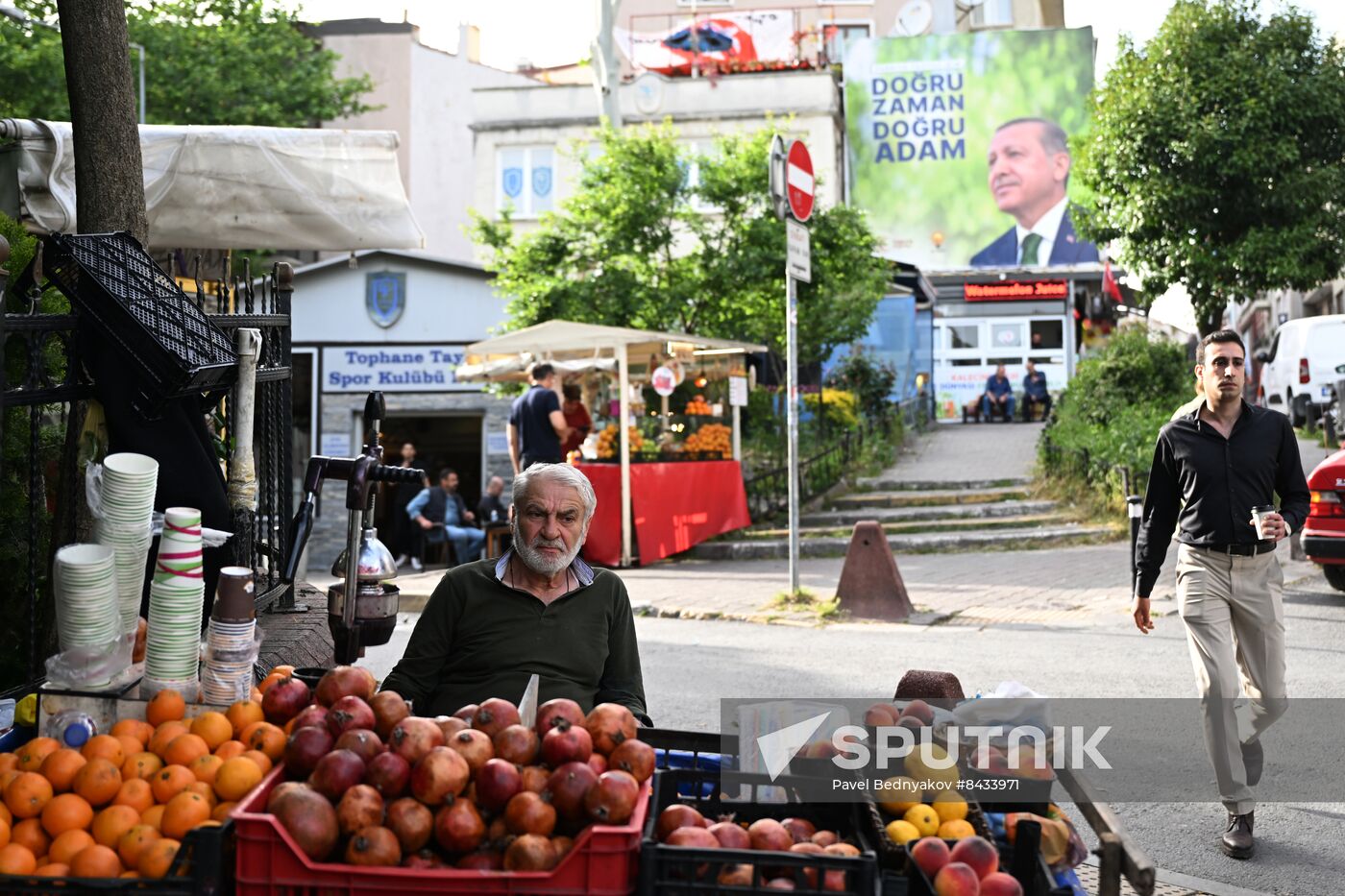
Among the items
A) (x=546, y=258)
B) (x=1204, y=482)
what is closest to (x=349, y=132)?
(x=1204, y=482)

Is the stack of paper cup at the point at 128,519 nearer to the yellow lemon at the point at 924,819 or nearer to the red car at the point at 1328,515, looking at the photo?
the yellow lemon at the point at 924,819

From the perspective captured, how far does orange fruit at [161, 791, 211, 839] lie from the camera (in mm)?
2779

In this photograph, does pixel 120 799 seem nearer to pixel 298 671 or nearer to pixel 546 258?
pixel 298 671

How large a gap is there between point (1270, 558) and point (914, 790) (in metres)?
3.10

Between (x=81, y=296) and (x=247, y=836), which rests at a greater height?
(x=81, y=296)

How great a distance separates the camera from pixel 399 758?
2.82 meters

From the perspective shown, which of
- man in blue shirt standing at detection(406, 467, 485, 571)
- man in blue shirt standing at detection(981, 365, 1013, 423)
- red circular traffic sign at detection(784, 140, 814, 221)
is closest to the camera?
red circular traffic sign at detection(784, 140, 814, 221)

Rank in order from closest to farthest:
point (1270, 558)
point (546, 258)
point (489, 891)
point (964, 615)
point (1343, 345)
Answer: point (489, 891) < point (1270, 558) < point (964, 615) < point (546, 258) < point (1343, 345)

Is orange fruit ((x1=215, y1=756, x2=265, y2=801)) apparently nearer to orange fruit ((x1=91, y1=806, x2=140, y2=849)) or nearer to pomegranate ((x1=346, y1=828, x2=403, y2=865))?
orange fruit ((x1=91, y1=806, x2=140, y2=849))

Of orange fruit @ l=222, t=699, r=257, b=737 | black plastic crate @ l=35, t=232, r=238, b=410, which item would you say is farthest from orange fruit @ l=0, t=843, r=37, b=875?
black plastic crate @ l=35, t=232, r=238, b=410

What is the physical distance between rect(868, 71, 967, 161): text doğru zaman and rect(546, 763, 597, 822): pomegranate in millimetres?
41238

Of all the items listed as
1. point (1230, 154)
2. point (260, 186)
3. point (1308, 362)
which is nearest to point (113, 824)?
point (260, 186)

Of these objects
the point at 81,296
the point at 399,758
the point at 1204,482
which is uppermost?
the point at 81,296

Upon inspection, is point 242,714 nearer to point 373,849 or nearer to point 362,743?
point 362,743
